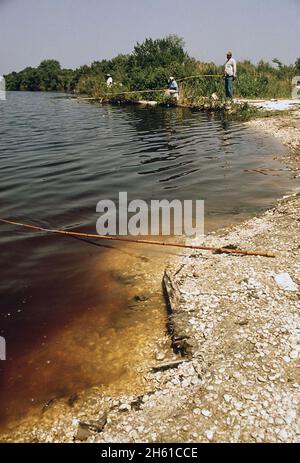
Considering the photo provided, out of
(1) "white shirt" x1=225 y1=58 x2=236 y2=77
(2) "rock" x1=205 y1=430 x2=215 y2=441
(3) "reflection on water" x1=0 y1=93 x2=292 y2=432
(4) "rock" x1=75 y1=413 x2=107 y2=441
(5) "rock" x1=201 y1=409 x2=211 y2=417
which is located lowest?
(4) "rock" x1=75 y1=413 x2=107 y2=441

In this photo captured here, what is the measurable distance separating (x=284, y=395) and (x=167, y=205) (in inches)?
220

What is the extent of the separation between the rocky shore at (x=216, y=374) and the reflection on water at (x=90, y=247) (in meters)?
0.29

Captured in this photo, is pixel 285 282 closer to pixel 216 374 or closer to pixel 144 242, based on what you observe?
pixel 216 374

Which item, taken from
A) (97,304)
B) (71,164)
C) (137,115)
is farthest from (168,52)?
(97,304)

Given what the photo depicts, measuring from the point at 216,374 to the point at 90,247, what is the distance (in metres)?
3.68

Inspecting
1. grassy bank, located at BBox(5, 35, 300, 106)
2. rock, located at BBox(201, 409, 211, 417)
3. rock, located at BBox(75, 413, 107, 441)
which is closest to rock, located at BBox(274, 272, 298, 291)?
rock, located at BBox(201, 409, 211, 417)

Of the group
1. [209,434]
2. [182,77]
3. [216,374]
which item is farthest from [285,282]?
[182,77]

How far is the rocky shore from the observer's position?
8.92 feet

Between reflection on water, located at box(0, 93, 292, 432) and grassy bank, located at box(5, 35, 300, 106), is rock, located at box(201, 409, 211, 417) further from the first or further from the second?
grassy bank, located at box(5, 35, 300, 106)

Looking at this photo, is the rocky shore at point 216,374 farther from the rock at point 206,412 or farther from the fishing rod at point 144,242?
the fishing rod at point 144,242

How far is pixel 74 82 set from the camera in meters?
64.3

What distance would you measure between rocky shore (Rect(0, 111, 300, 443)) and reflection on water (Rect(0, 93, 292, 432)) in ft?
0.95

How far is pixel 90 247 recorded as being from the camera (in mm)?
6184

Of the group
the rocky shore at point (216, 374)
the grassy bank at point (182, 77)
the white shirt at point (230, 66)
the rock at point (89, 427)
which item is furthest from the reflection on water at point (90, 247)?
the grassy bank at point (182, 77)
